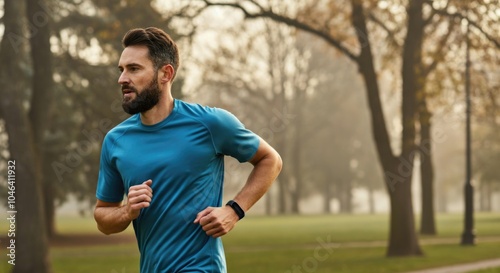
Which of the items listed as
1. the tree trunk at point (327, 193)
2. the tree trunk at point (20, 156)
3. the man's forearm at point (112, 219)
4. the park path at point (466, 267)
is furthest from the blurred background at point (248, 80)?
the man's forearm at point (112, 219)

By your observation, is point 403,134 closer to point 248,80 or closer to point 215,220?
point 215,220

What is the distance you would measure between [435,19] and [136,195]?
21.8m

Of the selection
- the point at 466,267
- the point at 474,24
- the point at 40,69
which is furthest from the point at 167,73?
the point at 474,24

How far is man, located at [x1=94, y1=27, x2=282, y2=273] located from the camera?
3.83 m

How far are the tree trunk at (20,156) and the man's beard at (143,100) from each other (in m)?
11.9

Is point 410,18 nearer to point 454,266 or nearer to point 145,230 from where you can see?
point 454,266

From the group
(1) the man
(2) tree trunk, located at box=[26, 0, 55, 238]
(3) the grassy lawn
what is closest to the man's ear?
(1) the man

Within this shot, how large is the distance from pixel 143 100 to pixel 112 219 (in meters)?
0.54

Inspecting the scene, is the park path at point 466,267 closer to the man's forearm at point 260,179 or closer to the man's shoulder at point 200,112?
the man's forearm at point 260,179

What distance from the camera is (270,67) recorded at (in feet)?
178

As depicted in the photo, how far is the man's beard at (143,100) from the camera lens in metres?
3.82

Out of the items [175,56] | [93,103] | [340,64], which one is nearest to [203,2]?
[93,103]

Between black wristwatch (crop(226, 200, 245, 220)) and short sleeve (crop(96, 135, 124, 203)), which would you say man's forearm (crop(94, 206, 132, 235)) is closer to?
short sleeve (crop(96, 135, 124, 203))

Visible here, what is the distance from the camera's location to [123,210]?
3812mm
